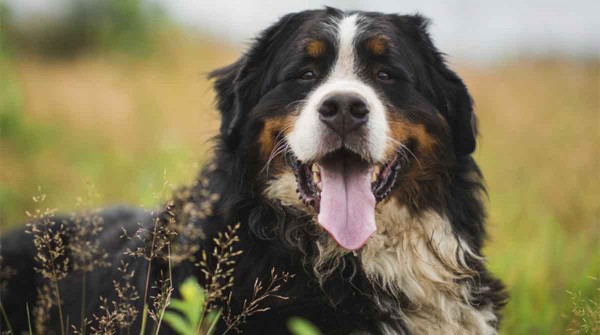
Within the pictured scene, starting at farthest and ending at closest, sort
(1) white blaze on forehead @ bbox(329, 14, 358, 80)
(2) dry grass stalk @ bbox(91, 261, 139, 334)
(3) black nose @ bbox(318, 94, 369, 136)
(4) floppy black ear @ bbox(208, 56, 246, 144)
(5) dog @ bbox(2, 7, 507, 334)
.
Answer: (4) floppy black ear @ bbox(208, 56, 246, 144)
(1) white blaze on forehead @ bbox(329, 14, 358, 80)
(5) dog @ bbox(2, 7, 507, 334)
(3) black nose @ bbox(318, 94, 369, 136)
(2) dry grass stalk @ bbox(91, 261, 139, 334)

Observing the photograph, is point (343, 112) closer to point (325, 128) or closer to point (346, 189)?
point (325, 128)

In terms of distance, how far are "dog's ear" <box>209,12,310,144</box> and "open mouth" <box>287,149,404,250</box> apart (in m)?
0.39

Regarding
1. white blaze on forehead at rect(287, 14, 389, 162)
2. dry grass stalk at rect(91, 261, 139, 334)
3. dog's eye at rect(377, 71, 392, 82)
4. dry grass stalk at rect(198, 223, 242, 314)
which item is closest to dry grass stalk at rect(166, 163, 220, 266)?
dry grass stalk at rect(198, 223, 242, 314)

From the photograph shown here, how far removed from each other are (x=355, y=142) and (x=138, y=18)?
29.0 ft

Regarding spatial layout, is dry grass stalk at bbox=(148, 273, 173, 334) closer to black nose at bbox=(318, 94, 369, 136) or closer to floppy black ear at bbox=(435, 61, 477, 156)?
black nose at bbox=(318, 94, 369, 136)

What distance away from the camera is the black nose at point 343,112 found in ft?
8.71

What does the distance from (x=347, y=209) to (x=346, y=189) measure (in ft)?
0.30

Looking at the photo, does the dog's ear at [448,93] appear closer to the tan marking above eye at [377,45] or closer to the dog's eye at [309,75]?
the tan marking above eye at [377,45]

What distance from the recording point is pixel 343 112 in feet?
8.84

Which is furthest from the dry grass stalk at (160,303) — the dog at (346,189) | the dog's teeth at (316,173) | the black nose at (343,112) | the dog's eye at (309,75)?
the dog's eye at (309,75)

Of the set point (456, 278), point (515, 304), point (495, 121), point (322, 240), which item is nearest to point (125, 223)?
point (322, 240)

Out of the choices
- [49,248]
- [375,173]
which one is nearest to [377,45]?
[375,173]

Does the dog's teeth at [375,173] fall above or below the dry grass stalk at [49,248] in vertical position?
above

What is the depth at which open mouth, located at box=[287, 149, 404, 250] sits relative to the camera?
2.75 m
